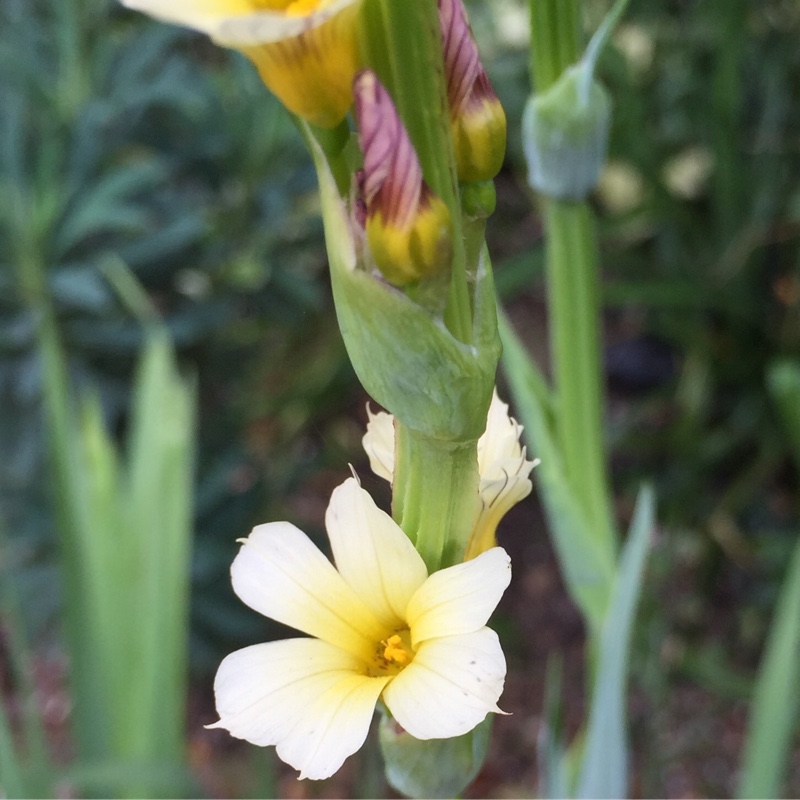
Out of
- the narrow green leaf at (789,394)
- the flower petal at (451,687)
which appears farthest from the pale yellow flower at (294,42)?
the narrow green leaf at (789,394)

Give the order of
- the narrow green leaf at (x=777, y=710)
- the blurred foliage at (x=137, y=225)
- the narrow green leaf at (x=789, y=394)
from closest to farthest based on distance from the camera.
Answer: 1. the narrow green leaf at (x=777, y=710)
2. the narrow green leaf at (x=789, y=394)
3. the blurred foliage at (x=137, y=225)

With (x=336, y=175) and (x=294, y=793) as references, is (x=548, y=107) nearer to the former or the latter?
(x=336, y=175)

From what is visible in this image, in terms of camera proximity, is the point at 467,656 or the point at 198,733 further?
the point at 198,733

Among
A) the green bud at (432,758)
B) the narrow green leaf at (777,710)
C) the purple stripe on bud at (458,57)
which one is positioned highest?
the purple stripe on bud at (458,57)

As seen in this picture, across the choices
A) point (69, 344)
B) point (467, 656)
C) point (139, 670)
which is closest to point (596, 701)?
point (467, 656)

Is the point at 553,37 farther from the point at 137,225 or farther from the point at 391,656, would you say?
the point at 137,225

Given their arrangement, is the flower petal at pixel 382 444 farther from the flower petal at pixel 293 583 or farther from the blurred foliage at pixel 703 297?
the blurred foliage at pixel 703 297

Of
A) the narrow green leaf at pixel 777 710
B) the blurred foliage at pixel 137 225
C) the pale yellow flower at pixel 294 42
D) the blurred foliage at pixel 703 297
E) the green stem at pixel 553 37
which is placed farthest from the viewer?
the blurred foliage at pixel 703 297

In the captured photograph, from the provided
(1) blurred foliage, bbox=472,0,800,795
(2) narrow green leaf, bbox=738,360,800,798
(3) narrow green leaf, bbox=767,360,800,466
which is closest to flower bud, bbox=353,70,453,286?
(2) narrow green leaf, bbox=738,360,800,798
